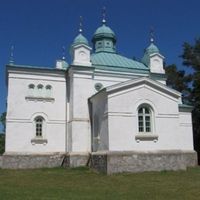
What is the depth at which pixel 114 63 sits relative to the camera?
2417 cm

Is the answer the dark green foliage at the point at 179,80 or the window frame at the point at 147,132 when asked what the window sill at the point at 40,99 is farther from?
the dark green foliage at the point at 179,80

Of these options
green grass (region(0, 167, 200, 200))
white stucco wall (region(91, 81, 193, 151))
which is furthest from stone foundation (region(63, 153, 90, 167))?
green grass (region(0, 167, 200, 200))

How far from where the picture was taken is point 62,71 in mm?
22719

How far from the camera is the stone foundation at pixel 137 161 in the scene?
17.0 metres

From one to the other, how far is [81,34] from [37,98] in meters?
5.76

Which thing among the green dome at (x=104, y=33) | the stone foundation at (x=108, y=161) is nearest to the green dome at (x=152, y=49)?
the green dome at (x=104, y=33)

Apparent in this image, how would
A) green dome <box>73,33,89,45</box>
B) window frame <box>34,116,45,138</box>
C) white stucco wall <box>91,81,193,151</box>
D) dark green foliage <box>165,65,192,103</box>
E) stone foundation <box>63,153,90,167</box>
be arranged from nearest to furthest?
white stucco wall <box>91,81,193,151</box> < stone foundation <box>63,153,90,167</box> < window frame <box>34,116,45,138</box> < green dome <box>73,33,89,45</box> < dark green foliage <box>165,65,192,103</box>

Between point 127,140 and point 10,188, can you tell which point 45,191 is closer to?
point 10,188

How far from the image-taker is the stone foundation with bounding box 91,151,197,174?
668 inches

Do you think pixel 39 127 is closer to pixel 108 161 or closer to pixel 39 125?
pixel 39 125

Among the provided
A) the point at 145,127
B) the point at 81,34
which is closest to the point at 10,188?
the point at 145,127

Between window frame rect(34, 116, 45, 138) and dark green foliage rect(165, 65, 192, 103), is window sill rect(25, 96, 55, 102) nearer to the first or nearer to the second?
window frame rect(34, 116, 45, 138)

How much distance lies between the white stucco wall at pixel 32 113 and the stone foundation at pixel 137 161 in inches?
164

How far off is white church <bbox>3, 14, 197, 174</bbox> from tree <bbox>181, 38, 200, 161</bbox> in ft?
23.6
